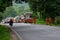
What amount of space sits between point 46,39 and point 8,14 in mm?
102789

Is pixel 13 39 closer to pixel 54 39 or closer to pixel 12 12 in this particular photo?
pixel 54 39

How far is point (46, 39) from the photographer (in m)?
18.1

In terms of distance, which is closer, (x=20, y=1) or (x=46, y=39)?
(x=46, y=39)

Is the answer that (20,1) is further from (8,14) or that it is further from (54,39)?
(8,14)

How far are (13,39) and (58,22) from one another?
88.6 feet

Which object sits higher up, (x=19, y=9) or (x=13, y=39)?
(x=13, y=39)

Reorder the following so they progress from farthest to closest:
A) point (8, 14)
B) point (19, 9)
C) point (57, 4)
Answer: point (19, 9)
point (8, 14)
point (57, 4)

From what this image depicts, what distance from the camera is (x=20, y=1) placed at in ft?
151

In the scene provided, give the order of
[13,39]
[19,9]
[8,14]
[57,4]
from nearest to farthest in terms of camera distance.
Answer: [13,39] < [57,4] < [8,14] < [19,9]

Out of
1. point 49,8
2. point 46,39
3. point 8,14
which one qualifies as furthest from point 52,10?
point 8,14

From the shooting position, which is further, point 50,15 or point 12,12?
point 12,12

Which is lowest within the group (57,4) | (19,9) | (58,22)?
(19,9)

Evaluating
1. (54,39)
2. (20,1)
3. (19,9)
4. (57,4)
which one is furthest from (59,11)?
(19,9)

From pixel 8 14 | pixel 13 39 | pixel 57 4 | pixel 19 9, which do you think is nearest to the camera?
pixel 13 39
